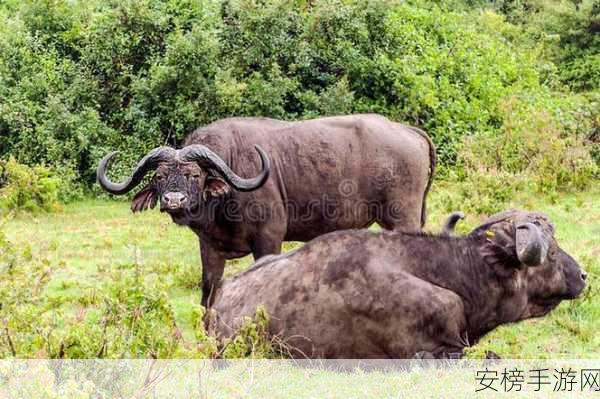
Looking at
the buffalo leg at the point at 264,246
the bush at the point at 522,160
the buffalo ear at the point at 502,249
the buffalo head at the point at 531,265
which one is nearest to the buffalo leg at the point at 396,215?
the buffalo leg at the point at 264,246

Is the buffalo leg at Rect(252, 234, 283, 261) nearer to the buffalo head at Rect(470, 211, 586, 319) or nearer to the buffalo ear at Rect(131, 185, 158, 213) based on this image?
the buffalo ear at Rect(131, 185, 158, 213)

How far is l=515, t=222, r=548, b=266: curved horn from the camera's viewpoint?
6.16m

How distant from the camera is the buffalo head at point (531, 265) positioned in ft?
21.4

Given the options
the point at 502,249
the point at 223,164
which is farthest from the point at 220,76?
the point at 502,249

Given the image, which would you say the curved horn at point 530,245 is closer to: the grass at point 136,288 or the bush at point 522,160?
the grass at point 136,288

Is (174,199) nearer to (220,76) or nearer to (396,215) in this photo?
(396,215)

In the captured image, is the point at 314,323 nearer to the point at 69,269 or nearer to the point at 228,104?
the point at 69,269

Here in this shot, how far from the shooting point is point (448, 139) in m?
15.9

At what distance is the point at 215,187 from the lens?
8469mm

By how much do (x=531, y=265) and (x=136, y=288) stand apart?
2.52 metres

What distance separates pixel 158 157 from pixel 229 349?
9.64 ft

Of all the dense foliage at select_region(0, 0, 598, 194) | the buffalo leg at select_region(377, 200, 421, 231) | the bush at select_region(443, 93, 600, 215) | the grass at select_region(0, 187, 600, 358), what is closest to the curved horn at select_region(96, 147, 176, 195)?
the grass at select_region(0, 187, 600, 358)

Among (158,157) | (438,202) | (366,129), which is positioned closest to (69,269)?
(158,157)

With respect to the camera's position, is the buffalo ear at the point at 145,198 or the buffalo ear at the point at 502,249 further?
the buffalo ear at the point at 145,198
